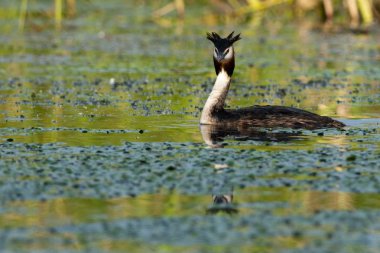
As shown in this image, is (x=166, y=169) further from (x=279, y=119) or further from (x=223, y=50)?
(x=223, y=50)

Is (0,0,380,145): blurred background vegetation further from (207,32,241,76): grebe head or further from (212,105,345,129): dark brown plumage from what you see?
(207,32,241,76): grebe head

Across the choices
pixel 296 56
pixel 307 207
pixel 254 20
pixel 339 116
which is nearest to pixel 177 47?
pixel 296 56

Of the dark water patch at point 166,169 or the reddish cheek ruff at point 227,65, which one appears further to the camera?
the reddish cheek ruff at point 227,65

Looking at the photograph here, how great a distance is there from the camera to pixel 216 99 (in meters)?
15.4

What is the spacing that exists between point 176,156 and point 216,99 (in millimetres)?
3352

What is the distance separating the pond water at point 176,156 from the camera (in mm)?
8555

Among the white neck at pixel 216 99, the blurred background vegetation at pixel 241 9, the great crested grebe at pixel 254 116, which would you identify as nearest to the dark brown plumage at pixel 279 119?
the great crested grebe at pixel 254 116

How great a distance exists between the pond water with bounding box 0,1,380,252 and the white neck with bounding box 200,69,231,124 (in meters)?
0.22

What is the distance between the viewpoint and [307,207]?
31.1 ft

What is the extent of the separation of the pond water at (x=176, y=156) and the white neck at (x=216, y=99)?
0.22 metres

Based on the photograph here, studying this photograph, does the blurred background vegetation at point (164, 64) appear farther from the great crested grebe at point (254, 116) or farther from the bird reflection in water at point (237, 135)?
the great crested grebe at point (254, 116)

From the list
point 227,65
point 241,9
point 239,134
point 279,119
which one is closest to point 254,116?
point 279,119

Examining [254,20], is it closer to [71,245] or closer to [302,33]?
[302,33]

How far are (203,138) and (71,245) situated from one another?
5.96 m
